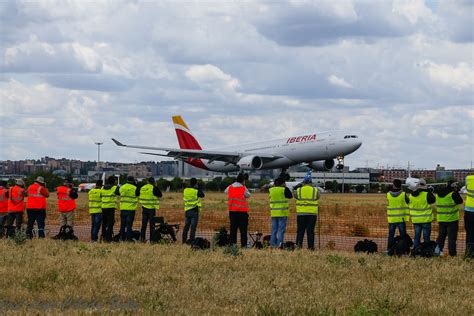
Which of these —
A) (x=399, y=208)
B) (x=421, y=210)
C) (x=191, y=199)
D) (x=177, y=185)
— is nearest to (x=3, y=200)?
(x=191, y=199)

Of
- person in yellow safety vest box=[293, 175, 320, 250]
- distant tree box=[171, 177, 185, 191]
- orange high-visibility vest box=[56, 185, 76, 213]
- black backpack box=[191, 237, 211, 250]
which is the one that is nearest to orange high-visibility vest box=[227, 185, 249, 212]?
person in yellow safety vest box=[293, 175, 320, 250]

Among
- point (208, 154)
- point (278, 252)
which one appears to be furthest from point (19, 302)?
point (208, 154)

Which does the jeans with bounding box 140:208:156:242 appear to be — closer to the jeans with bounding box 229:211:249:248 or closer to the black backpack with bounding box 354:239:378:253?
the jeans with bounding box 229:211:249:248

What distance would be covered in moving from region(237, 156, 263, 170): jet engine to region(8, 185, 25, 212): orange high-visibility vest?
40.6 m

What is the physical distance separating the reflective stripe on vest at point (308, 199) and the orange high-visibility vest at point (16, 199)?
7944 mm

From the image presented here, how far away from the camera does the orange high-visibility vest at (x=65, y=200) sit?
23234 mm

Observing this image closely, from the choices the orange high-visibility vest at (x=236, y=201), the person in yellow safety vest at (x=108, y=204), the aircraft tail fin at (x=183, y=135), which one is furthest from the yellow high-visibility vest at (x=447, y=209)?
the aircraft tail fin at (x=183, y=135)

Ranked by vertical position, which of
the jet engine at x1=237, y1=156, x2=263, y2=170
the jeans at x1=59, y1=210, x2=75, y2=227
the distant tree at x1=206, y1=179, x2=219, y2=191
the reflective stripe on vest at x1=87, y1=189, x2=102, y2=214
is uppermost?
the jet engine at x1=237, y1=156, x2=263, y2=170

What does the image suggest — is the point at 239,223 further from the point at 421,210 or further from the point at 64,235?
the point at 64,235

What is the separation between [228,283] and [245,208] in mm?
7266

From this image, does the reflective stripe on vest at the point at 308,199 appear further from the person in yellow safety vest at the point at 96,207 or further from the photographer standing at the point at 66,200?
the photographer standing at the point at 66,200

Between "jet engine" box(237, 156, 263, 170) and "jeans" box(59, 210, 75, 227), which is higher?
"jet engine" box(237, 156, 263, 170)

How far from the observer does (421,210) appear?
59.5ft

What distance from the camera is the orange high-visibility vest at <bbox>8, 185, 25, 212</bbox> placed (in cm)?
2286
